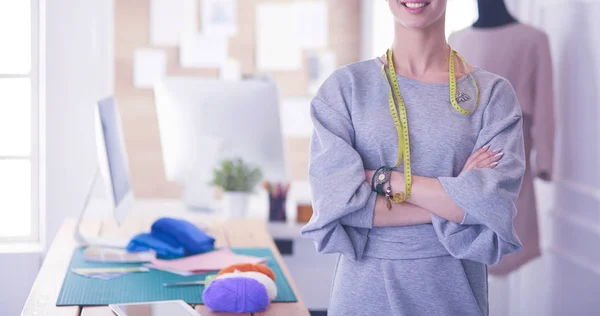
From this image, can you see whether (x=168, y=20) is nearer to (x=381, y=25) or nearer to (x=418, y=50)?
(x=381, y=25)

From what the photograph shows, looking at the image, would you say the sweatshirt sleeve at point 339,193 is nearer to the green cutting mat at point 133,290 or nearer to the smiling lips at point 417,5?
the smiling lips at point 417,5

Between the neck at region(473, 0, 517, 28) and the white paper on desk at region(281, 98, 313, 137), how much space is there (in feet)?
6.10

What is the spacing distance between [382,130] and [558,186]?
77.7 inches

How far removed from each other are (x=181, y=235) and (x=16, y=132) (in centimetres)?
167

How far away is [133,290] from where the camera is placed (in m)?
2.13

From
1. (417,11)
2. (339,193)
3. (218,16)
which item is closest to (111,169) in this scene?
(339,193)

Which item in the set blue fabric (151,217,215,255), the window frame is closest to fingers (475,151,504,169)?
blue fabric (151,217,215,255)

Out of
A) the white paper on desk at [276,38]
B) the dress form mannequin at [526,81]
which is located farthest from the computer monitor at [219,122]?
the white paper on desk at [276,38]

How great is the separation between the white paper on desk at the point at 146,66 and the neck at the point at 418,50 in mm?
3256

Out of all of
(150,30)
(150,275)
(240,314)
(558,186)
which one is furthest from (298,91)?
(240,314)

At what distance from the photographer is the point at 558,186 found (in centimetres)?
342

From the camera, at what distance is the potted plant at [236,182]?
10.7 feet

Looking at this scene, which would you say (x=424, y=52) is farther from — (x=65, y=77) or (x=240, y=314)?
(x=65, y=77)

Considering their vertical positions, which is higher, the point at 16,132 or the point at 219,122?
the point at 219,122
